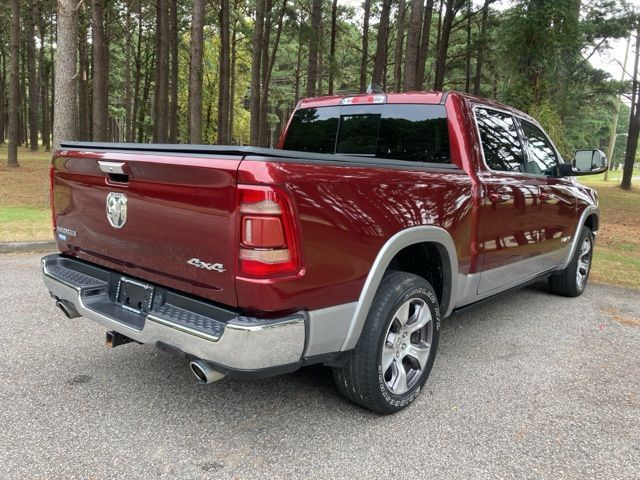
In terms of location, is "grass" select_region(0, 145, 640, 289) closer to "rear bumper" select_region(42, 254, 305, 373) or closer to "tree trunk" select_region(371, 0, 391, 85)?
"rear bumper" select_region(42, 254, 305, 373)

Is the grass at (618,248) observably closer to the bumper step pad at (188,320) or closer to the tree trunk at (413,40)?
the tree trunk at (413,40)

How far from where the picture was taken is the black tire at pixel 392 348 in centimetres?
292

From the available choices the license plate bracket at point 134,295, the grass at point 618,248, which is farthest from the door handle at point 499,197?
the grass at point 618,248

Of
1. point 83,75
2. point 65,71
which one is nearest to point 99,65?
point 65,71

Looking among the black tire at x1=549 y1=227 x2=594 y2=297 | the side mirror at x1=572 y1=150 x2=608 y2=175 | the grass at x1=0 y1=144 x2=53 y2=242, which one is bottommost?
the grass at x1=0 y1=144 x2=53 y2=242

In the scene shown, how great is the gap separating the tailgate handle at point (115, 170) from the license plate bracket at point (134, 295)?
578 mm

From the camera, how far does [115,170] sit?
2.88 meters

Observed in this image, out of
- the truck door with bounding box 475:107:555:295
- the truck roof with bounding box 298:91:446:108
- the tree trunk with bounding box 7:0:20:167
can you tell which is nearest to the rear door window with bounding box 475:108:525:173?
the truck door with bounding box 475:107:555:295

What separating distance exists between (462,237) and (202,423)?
6.79ft

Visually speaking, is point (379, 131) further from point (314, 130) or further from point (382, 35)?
point (382, 35)

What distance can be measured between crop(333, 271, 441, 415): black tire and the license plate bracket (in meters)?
1.13

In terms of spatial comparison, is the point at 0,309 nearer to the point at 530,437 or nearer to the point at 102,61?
the point at 530,437

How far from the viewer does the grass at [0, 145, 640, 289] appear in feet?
25.5

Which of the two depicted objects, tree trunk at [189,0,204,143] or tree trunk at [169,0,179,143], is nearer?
tree trunk at [189,0,204,143]
